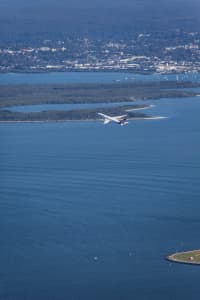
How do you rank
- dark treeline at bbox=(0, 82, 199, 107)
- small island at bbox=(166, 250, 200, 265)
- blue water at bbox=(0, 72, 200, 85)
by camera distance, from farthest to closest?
blue water at bbox=(0, 72, 200, 85) < dark treeline at bbox=(0, 82, 199, 107) < small island at bbox=(166, 250, 200, 265)

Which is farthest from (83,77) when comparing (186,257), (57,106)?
(186,257)

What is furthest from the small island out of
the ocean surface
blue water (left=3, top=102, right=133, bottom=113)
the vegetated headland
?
blue water (left=3, top=102, right=133, bottom=113)

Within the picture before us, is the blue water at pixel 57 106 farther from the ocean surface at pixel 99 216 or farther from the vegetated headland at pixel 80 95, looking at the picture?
the ocean surface at pixel 99 216

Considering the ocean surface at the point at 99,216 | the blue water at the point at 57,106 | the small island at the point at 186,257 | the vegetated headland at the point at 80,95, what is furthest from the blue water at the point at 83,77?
the small island at the point at 186,257

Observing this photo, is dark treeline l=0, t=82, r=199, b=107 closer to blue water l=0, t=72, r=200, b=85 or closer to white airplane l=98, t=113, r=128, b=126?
blue water l=0, t=72, r=200, b=85

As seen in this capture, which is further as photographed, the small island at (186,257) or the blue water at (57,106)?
the blue water at (57,106)

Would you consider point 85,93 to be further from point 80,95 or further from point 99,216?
point 99,216
